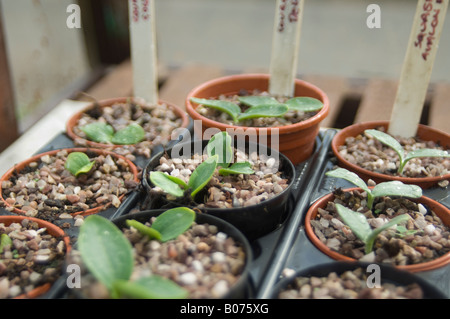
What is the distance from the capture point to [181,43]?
2.67 metres

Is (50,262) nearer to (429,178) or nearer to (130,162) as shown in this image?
(130,162)

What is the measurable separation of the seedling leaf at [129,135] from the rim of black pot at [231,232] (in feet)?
1.09

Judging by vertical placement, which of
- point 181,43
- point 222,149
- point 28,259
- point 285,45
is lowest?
point 181,43

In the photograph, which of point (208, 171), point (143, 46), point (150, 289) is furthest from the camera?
point (143, 46)

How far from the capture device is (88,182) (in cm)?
85

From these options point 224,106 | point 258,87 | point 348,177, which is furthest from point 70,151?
point 348,177

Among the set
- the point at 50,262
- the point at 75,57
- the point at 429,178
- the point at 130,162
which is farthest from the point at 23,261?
the point at 75,57

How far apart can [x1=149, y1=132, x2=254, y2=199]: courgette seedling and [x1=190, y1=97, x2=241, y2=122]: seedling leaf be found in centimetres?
13

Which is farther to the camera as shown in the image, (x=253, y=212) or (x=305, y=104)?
(x=305, y=104)

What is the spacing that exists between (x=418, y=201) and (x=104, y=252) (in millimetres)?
490

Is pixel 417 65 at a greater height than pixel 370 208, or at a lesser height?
greater

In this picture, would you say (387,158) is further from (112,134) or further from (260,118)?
(112,134)

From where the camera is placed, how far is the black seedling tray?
2.02 feet
